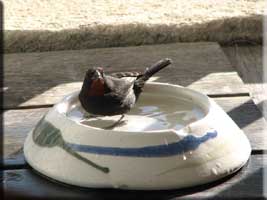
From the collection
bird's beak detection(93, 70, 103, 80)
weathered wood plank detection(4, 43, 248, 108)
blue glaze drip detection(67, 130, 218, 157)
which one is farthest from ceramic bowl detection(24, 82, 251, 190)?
weathered wood plank detection(4, 43, 248, 108)

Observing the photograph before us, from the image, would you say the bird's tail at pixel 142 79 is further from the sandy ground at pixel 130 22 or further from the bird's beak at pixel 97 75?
the sandy ground at pixel 130 22

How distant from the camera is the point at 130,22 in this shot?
238 cm

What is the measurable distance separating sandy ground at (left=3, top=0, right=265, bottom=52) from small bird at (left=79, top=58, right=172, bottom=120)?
0.90m

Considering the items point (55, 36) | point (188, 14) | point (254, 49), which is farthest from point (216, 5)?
point (55, 36)

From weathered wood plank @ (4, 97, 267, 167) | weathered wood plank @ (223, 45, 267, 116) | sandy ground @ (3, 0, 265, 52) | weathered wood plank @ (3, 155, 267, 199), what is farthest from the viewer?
sandy ground @ (3, 0, 265, 52)

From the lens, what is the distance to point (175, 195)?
1.04m

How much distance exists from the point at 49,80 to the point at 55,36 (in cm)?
68

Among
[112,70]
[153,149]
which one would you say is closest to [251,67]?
[112,70]

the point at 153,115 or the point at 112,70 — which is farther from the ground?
the point at 153,115

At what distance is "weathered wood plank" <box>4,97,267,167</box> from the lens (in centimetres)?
122

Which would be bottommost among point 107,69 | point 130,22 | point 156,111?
point 130,22

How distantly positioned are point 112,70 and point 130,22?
0.65m

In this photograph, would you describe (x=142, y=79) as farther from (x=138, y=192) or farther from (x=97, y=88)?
(x=138, y=192)

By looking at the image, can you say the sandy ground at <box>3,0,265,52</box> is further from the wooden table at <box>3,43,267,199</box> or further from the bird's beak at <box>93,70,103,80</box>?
the bird's beak at <box>93,70,103,80</box>
